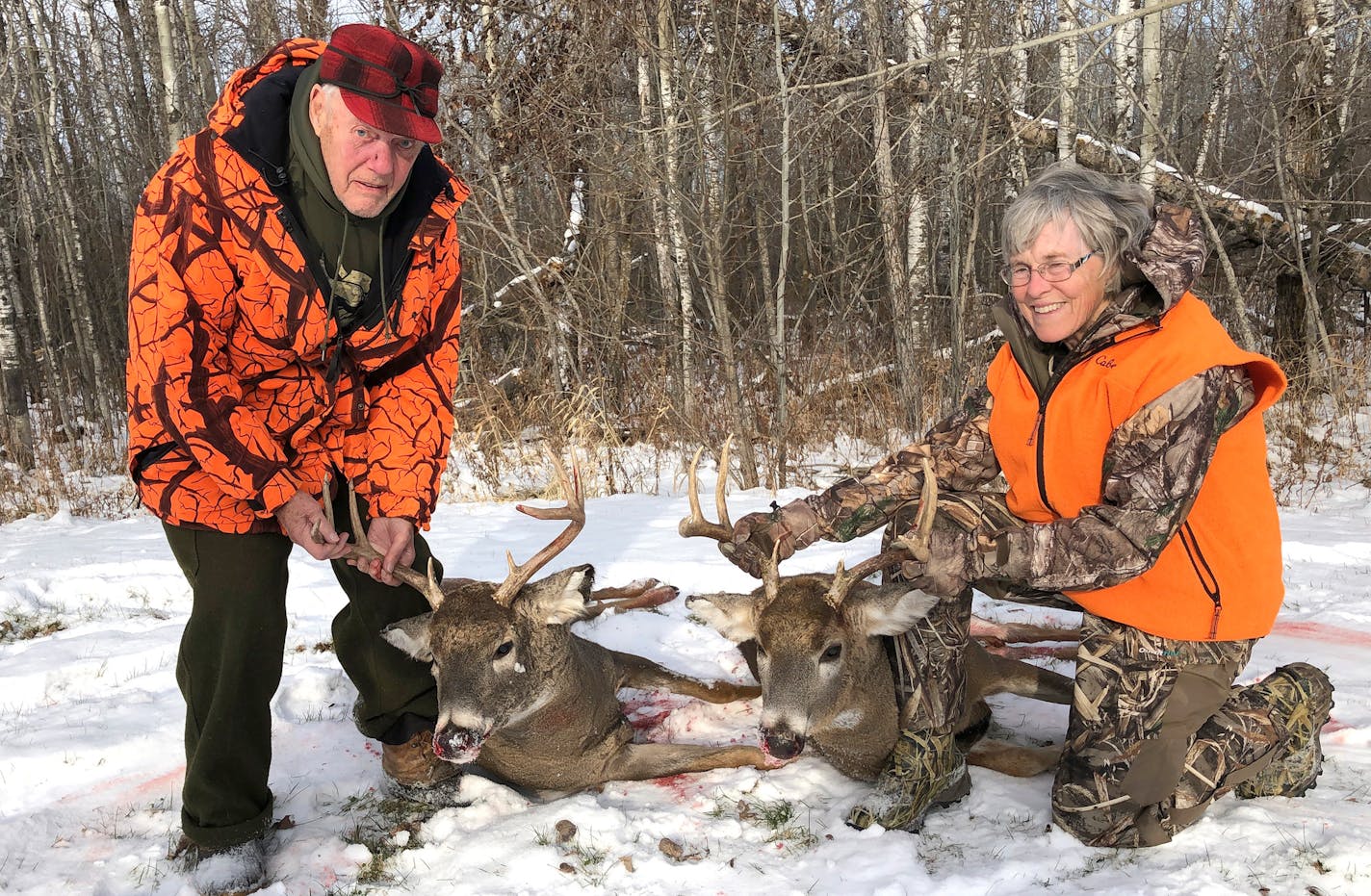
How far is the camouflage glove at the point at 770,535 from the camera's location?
324 cm

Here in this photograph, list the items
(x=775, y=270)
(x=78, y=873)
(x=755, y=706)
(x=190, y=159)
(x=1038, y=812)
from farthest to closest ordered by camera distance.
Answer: (x=775, y=270) < (x=755, y=706) < (x=1038, y=812) < (x=78, y=873) < (x=190, y=159)

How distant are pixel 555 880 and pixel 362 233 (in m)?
1.97

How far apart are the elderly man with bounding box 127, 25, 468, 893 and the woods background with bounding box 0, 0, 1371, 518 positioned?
3.70m

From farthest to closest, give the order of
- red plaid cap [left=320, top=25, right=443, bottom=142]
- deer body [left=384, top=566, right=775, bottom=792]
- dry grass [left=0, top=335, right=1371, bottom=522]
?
dry grass [left=0, top=335, right=1371, bottom=522]
deer body [left=384, top=566, right=775, bottom=792]
red plaid cap [left=320, top=25, right=443, bottom=142]

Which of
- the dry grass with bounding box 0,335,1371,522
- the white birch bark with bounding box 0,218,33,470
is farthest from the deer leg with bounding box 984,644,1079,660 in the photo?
the white birch bark with bounding box 0,218,33,470

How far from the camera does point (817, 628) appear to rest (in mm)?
3045

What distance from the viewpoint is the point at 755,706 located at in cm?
400

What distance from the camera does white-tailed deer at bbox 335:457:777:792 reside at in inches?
119

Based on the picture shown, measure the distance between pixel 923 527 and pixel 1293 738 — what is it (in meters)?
1.30

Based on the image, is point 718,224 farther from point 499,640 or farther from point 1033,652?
point 499,640

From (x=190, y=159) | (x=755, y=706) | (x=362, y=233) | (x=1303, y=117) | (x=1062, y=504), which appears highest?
(x=1303, y=117)

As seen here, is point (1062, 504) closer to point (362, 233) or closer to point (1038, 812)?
point (1038, 812)

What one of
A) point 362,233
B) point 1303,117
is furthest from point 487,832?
point 1303,117

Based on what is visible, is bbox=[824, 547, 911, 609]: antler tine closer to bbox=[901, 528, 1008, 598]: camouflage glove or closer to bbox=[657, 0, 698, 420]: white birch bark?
bbox=[901, 528, 1008, 598]: camouflage glove
